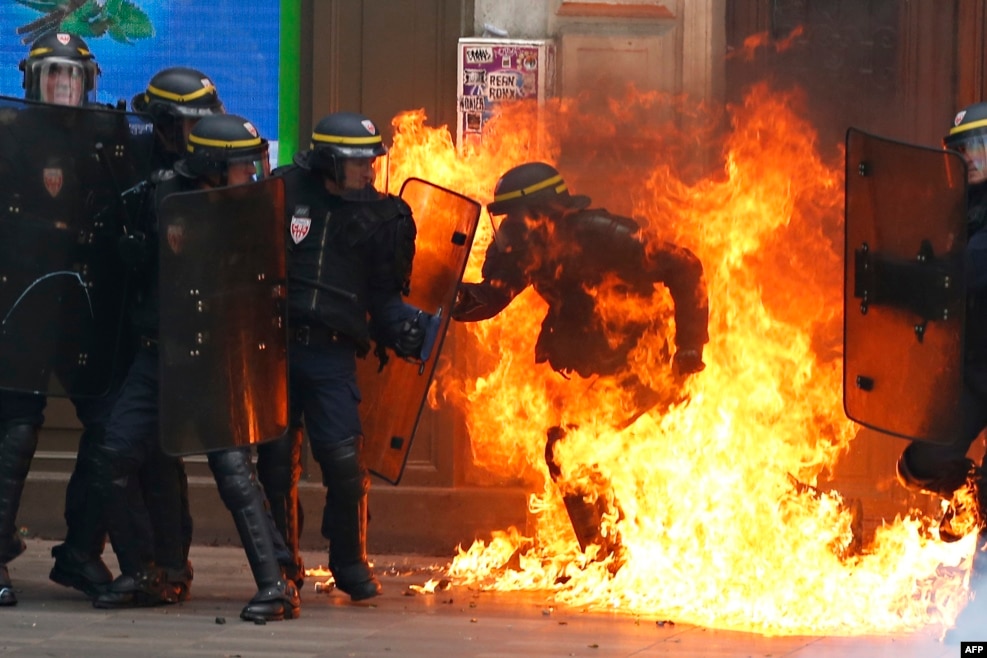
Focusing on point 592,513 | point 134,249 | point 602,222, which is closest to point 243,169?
point 134,249

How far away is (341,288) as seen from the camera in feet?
21.8

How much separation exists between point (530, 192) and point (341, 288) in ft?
2.99

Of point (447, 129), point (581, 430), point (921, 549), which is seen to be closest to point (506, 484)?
point (581, 430)

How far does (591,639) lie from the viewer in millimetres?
6152

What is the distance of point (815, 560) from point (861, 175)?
4.84 feet

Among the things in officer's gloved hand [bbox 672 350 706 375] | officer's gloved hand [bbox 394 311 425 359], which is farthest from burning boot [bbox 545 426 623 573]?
officer's gloved hand [bbox 394 311 425 359]

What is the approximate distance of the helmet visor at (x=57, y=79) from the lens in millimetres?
6809

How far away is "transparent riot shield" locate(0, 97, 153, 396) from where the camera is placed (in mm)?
6508

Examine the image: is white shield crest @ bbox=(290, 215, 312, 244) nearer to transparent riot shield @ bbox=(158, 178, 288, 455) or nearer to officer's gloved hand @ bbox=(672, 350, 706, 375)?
transparent riot shield @ bbox=(158, 178, 288, 455)

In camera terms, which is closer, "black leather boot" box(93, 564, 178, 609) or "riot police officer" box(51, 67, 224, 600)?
"black leather boot" box(93, 564, 178, 609)

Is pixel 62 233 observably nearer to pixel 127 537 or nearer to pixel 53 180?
pixel 53 180

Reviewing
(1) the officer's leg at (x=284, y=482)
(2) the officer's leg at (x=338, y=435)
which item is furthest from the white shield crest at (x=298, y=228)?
(1) the officer's leg at (x=284, y=482)

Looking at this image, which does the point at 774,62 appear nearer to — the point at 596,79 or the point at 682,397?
the point at 596,79

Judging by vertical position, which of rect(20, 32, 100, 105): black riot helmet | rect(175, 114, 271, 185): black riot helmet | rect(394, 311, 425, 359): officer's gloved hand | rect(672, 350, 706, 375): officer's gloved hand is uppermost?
rect(20, 32, 100, 105): black riot helmet
